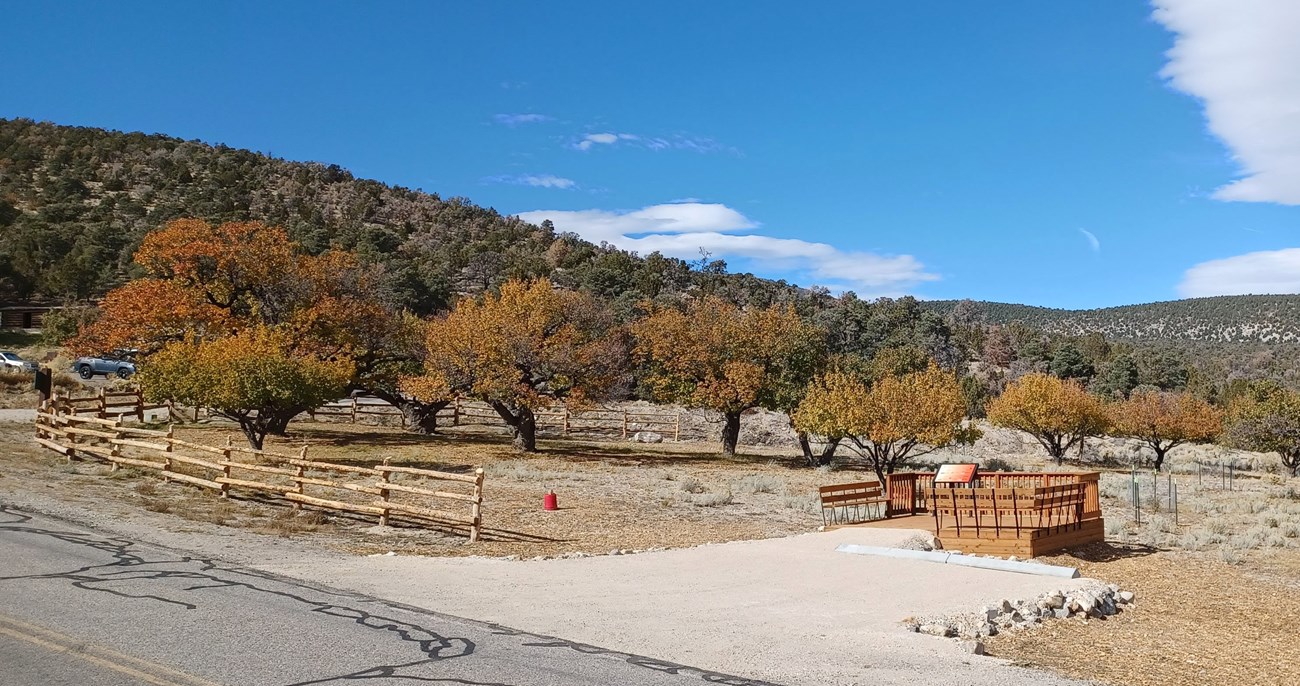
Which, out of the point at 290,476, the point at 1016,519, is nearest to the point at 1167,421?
the point at 1016,519

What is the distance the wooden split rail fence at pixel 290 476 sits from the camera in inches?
706

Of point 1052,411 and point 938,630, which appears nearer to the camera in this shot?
point 938,630

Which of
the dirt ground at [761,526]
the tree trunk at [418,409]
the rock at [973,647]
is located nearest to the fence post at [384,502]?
the dirt ground at [761,526]

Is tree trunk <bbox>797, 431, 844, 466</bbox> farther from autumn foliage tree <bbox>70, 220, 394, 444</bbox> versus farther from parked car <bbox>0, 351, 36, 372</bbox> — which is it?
parked car <bbox>0, 351, 36, 372</bbox>

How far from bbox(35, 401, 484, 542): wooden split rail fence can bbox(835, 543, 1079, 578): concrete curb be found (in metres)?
7.05

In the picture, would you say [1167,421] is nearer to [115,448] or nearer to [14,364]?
[115,448]

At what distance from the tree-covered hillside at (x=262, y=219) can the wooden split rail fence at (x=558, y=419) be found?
21.9 metres

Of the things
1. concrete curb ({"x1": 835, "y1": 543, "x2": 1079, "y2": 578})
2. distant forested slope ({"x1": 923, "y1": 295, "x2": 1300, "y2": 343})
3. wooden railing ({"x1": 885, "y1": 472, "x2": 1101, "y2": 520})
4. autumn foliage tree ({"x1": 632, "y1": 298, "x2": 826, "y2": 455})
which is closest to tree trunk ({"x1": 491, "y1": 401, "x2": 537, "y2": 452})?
autumn foliage tree ({"x1": 632, "y1": 298, "x2": 826, "y2": 455})

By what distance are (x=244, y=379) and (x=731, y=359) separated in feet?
63.2

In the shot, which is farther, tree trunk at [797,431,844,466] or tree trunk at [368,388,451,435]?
tree trunk at [368,388,451,435]

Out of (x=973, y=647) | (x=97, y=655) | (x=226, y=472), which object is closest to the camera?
(x=97, y=655)

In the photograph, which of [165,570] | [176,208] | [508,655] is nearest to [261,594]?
[165,570]

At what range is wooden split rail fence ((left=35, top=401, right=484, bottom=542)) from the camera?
17.9 meters

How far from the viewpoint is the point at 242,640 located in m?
8.66
